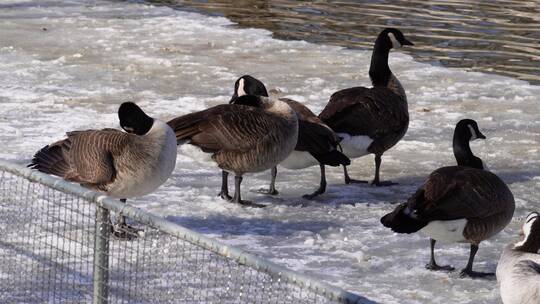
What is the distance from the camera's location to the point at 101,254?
4312 millimetres

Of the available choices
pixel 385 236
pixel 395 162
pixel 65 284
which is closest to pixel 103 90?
pixel 395 162

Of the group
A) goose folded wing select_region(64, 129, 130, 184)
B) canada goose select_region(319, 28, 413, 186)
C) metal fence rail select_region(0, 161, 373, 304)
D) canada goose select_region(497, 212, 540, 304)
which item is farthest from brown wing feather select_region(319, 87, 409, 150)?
canada goose select_region(497, 212, 540, 304)

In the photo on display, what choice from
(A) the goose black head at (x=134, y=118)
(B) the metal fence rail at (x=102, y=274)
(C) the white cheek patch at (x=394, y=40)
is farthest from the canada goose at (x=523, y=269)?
(C) the white cheek patch at (x=394, y=40)

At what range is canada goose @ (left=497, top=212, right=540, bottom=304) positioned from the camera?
4.88 m

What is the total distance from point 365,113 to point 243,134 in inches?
51.3

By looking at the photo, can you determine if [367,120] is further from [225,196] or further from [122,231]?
[122,231]

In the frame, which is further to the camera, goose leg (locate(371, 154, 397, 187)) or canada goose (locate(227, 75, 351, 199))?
goose leg (locate(371, 154, 397, 187))

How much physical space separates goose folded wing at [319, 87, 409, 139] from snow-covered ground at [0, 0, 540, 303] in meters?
0.48

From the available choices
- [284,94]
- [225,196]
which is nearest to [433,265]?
[225,196]

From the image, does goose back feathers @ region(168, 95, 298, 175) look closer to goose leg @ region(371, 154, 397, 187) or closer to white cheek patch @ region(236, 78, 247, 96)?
white cheek patch @ region(236, 78, 247, 96)

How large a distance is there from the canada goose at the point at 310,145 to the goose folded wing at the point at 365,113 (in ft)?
0.71

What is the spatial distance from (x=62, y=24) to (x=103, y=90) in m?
4.68

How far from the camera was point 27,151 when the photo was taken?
29.4 ft

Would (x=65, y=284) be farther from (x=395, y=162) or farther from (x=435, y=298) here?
(x=395, y=162)
